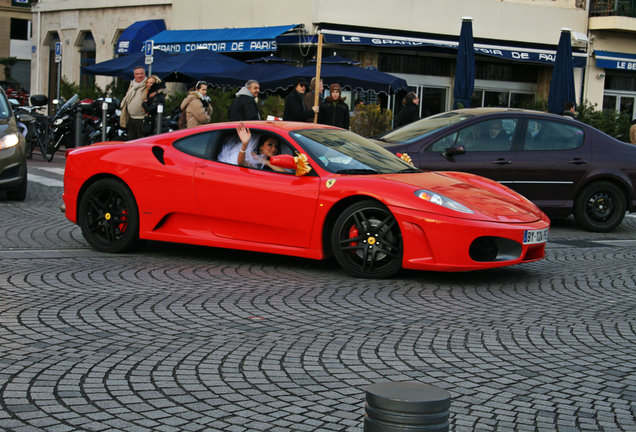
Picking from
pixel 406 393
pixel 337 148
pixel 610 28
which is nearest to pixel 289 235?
pixel 337 148

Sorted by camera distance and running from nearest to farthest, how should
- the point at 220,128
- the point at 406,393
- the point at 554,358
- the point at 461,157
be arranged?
the point at 406,393 < the point at 554,358 < the point at 220,128 < the point at 461,157

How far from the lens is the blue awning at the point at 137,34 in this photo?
33.6 m

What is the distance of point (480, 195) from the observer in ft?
28.2

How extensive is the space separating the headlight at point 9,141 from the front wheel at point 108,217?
4.31 m

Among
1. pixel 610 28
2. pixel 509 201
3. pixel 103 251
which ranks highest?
pixel 610 28

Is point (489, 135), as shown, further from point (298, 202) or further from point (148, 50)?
point (148, 50)

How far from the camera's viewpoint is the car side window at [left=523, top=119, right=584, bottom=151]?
506 inches

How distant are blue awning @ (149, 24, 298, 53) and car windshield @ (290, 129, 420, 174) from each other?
63.1 ft

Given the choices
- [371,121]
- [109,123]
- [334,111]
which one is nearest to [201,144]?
[334,111]

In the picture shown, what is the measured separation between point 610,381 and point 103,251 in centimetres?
552

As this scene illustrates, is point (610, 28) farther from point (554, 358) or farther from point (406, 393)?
point (406, 393)

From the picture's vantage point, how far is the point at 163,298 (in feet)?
23.3

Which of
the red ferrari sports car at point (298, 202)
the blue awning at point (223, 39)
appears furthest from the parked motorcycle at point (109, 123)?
the red ferrari sports car at point (298, 202)

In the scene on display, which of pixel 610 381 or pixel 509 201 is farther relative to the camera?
pixel 509 201
